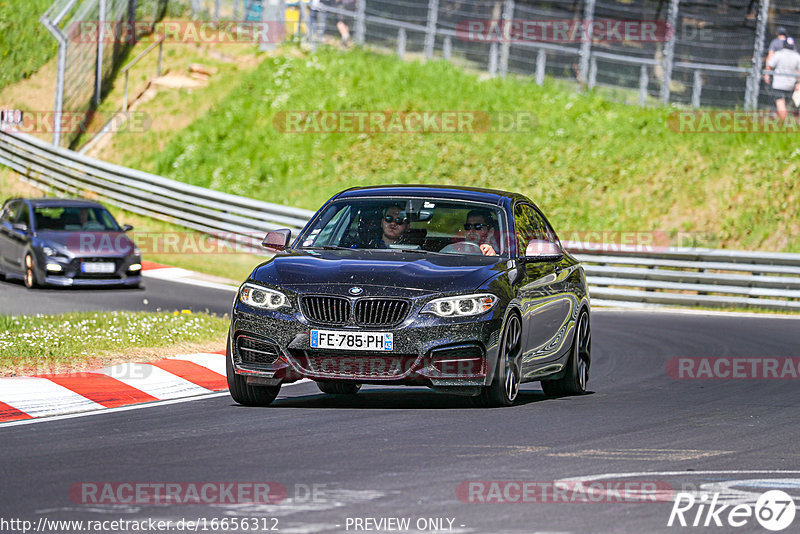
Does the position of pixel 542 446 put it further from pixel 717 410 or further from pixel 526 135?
pixel 526 135

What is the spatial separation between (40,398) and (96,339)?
3.67 metres

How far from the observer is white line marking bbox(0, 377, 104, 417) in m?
10.2

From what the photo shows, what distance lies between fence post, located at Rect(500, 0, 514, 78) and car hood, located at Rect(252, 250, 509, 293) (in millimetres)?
23079

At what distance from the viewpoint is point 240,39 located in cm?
3988

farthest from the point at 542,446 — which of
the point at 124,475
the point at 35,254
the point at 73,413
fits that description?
the point at 35,254

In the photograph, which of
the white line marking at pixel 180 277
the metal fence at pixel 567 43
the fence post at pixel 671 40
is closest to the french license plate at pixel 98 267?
the white line marking at pixel 180 277

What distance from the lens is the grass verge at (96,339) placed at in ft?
41.3

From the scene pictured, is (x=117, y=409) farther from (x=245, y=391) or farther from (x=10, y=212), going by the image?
(x=10, y=212)

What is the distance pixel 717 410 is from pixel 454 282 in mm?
2508

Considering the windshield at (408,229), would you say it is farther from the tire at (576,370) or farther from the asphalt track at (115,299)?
the asphalt track at (115,299)

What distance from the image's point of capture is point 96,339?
14.2 metres

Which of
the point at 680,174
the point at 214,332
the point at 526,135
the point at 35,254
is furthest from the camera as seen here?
the point at 526,135

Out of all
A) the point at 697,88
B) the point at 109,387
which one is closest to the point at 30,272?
the point at 109,387

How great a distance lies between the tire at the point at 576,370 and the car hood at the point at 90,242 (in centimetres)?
1253
